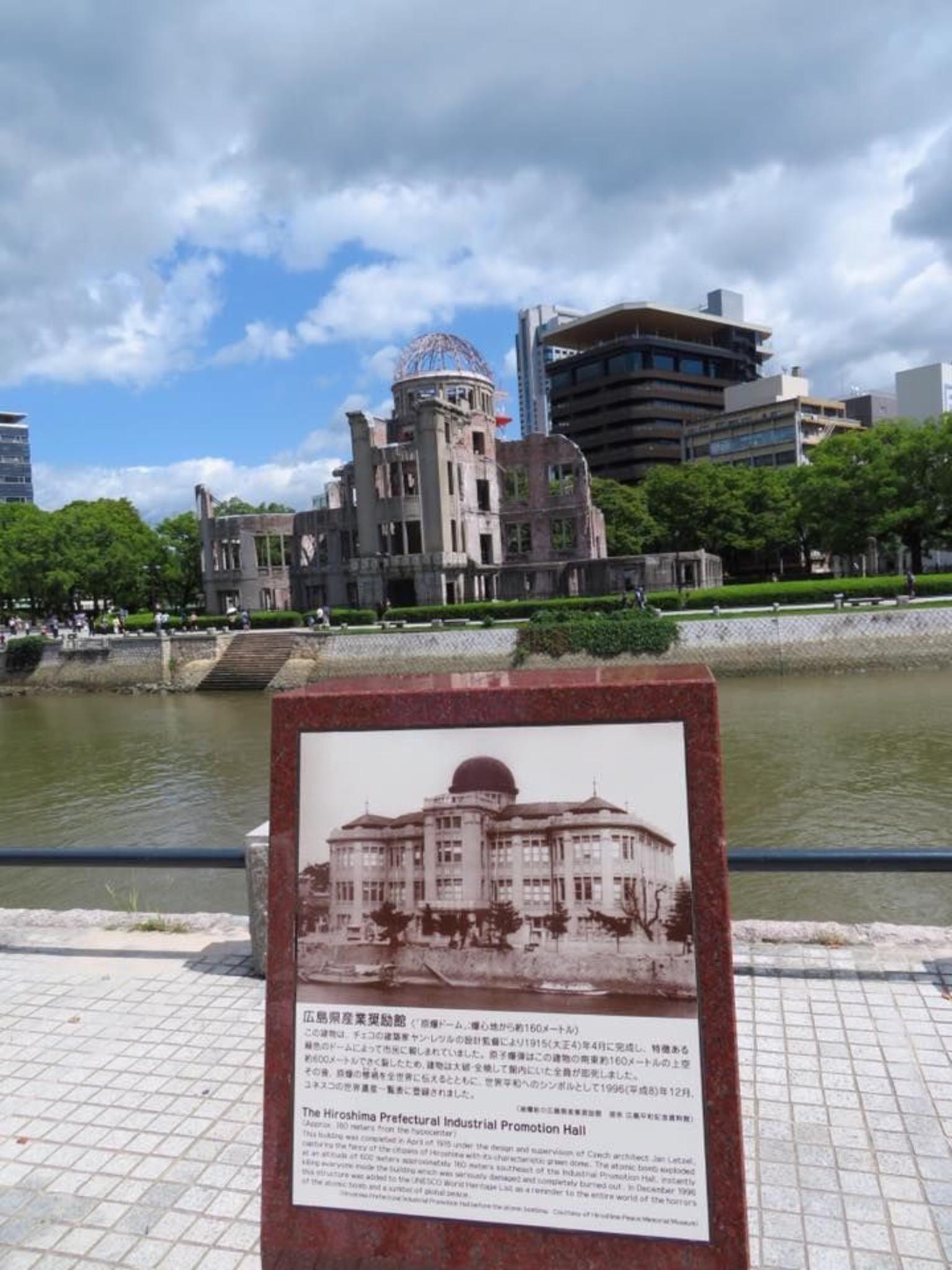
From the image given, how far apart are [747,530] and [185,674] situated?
40.7 meters

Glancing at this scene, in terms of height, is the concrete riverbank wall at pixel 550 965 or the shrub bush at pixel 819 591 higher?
the shrub bush at pixel 819 591

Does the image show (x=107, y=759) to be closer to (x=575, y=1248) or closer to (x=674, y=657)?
(x=674, y=657)

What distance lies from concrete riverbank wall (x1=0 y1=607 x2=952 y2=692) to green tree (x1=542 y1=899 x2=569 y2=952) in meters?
27.9

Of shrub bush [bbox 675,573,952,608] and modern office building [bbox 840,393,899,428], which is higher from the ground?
modern office building [bbox 840,393,899,428]

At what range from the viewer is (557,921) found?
317 cm

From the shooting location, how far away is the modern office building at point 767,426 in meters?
90.7

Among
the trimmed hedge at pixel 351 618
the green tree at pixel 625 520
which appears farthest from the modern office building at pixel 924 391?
the trimmed hedge at pixel 351 618

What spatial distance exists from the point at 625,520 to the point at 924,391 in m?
48.5

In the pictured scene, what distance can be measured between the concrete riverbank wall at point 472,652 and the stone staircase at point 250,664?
37 cm

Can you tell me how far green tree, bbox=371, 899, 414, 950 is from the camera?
10.7ft

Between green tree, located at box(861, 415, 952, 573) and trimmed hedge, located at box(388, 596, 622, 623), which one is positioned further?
green tree, located at box(861, 415, 952, 573)

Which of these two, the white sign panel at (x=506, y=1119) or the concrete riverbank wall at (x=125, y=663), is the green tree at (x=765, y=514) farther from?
the white sign panel at (x=506, y=1119)

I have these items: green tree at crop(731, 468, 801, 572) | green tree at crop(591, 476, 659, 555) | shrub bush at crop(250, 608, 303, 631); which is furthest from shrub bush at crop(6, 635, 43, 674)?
green tree at crop(731, 468, 801, 572)

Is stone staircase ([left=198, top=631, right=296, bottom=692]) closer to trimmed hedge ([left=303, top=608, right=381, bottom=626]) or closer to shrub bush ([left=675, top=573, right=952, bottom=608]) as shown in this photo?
trimmed hedge ([left=303, top=608, right=381, bottom=626])
